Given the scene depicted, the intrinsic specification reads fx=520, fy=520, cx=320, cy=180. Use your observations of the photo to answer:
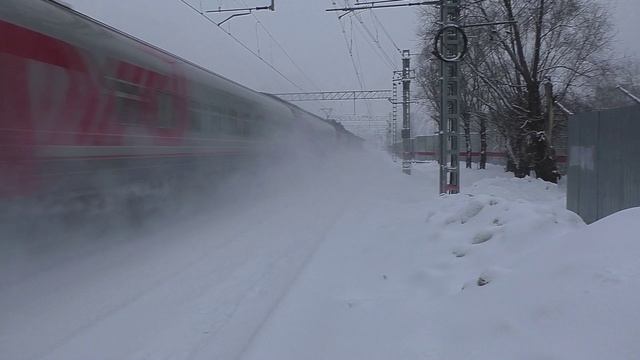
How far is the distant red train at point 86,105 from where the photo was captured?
5402 millimetres

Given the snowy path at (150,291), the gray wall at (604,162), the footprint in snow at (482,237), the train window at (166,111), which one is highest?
the train window at (166,111)

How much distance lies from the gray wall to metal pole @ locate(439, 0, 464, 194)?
3.15m

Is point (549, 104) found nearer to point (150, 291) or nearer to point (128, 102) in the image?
point (128, 102)

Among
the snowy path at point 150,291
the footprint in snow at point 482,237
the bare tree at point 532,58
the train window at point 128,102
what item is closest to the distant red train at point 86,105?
the train window at point 128,102

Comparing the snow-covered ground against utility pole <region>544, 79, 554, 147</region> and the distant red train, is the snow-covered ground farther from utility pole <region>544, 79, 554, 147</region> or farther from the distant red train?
utility pole <region>544, 79, 554, 147</region>

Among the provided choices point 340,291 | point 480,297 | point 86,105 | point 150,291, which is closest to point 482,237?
point 340,291

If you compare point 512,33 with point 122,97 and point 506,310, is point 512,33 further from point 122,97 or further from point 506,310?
point 506,310

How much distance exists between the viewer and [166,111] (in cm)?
876

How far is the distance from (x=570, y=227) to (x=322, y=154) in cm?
2003

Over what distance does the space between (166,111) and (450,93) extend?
24.5ft

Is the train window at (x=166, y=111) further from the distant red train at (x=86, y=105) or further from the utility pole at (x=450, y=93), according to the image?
the utility pole at (x=450, y=93)

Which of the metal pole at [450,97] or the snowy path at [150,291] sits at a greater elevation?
the metal pole at [450,97]

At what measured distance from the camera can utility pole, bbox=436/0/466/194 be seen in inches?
495

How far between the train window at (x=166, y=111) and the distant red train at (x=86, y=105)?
0.02 m
